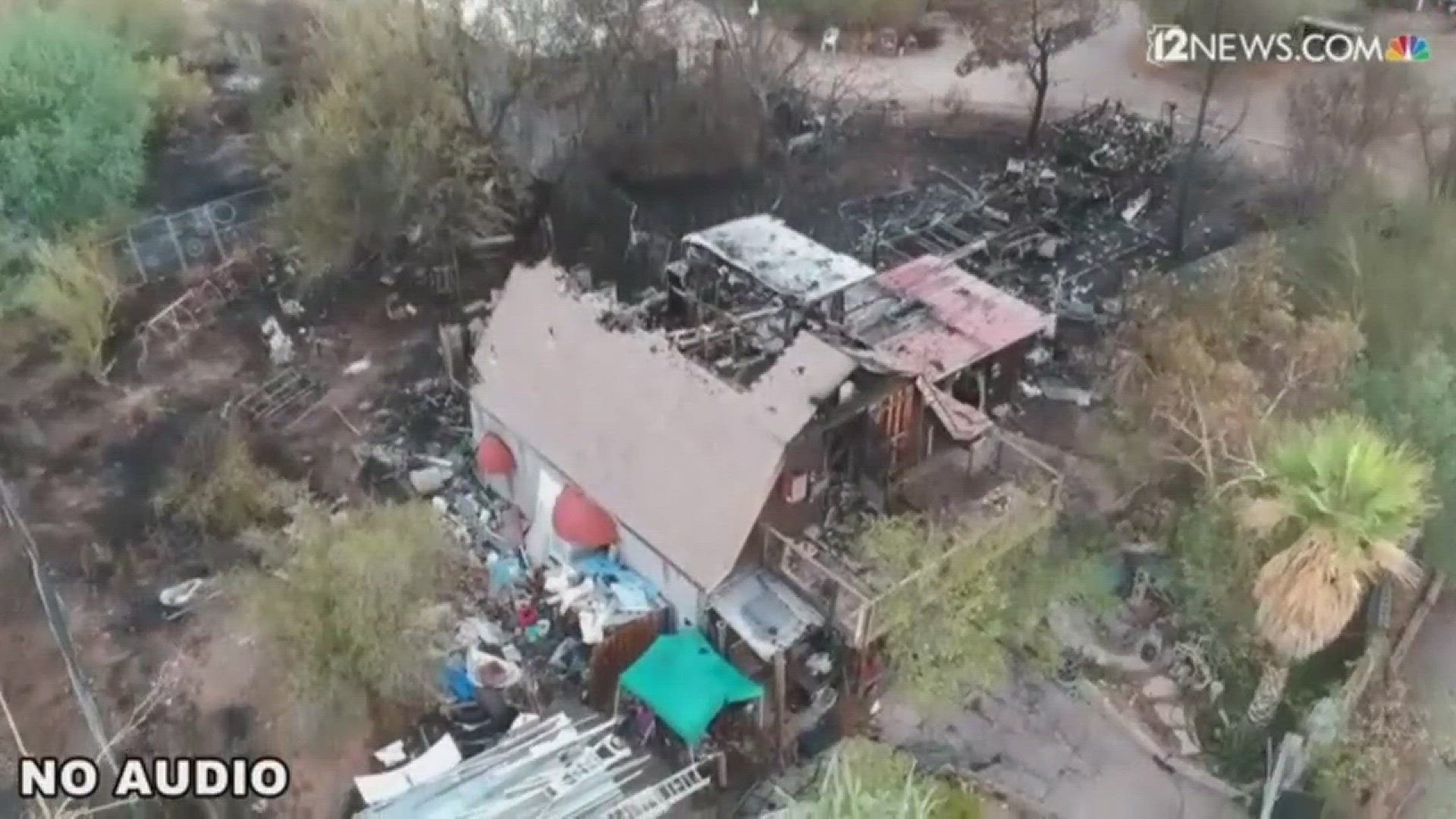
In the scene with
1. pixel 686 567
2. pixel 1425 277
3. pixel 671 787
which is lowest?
pixel 671 787

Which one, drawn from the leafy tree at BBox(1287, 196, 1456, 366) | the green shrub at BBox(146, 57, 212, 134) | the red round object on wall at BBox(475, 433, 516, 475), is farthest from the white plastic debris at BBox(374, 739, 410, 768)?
the green shrub at BBox(146, 57, 212, 134)

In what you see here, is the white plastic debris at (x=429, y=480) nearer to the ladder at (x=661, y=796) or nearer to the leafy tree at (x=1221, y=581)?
the ladder at (x=661, y=796)

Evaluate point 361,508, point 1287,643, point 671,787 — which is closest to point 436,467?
point 361,508

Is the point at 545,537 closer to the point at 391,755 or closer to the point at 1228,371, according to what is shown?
the point at 391,755

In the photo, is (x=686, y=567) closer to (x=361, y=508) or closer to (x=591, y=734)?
(x=591, y=734)

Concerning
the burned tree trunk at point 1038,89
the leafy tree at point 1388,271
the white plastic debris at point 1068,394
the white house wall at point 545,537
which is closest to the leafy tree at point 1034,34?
the burned tree trunk at point 1038,89
